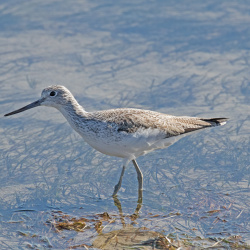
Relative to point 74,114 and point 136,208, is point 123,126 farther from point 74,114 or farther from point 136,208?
point 136,208

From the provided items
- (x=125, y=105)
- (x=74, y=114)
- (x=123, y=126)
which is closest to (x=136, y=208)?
(x=123, y=126)

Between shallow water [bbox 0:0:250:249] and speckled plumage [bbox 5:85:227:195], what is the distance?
0.77m

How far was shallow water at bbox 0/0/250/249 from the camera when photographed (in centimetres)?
695

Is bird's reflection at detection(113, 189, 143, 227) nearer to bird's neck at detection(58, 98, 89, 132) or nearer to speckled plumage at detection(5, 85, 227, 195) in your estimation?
speckled plumage at detection(5, 85, 227, 195)

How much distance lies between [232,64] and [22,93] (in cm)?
447

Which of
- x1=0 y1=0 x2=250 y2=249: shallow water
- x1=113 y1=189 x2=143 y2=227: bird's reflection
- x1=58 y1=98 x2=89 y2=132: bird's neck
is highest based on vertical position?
x1=58 y1=98 x2=89 y2=132: bird's neck

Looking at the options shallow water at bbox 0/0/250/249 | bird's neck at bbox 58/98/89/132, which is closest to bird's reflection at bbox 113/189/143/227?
shallow water at bbox 0/0/250/249

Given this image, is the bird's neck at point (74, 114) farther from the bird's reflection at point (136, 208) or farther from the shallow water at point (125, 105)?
the bird's reflection at point (136, 208)

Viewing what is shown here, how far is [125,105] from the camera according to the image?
390 inches

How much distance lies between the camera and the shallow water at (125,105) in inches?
274

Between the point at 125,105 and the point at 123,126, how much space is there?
2.84 metres

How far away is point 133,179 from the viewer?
8062mm

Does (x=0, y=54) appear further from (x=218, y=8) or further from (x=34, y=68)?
(x=218, y=8)

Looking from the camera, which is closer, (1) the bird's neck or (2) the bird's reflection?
(2) the bird's reflection
